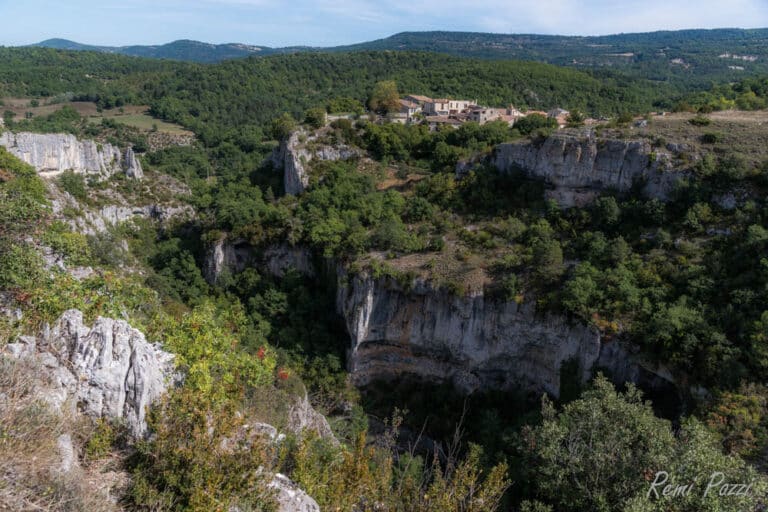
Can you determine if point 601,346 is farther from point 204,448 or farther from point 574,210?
point 204,448

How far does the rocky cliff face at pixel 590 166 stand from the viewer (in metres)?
27.4

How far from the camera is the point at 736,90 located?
5272 centimetres

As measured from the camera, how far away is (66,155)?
40.9 meters

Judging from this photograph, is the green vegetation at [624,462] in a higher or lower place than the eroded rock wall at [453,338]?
higher

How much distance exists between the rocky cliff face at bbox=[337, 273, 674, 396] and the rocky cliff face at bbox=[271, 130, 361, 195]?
12.4 meters

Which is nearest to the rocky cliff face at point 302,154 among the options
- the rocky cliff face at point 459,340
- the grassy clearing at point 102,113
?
the rocky cliff face at point 459,340

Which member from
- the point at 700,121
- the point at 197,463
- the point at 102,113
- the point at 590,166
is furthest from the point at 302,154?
the point at 102,113

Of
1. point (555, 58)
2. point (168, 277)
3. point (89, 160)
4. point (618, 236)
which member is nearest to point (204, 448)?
point (618, 236)

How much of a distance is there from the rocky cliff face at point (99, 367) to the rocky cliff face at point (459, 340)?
15839 millimetres

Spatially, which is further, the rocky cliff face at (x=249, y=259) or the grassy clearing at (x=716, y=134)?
the rocky cliff face at (x=249, y=259)

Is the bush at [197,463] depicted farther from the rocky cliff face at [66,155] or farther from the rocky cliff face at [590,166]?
the rocky cliff face at [66,155]

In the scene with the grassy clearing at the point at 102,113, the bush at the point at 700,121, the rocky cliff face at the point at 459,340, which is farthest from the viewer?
the grassy clearing at the point at 102,113

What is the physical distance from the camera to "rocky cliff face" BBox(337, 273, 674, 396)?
22906 mm

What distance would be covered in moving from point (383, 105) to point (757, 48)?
7269 inches
